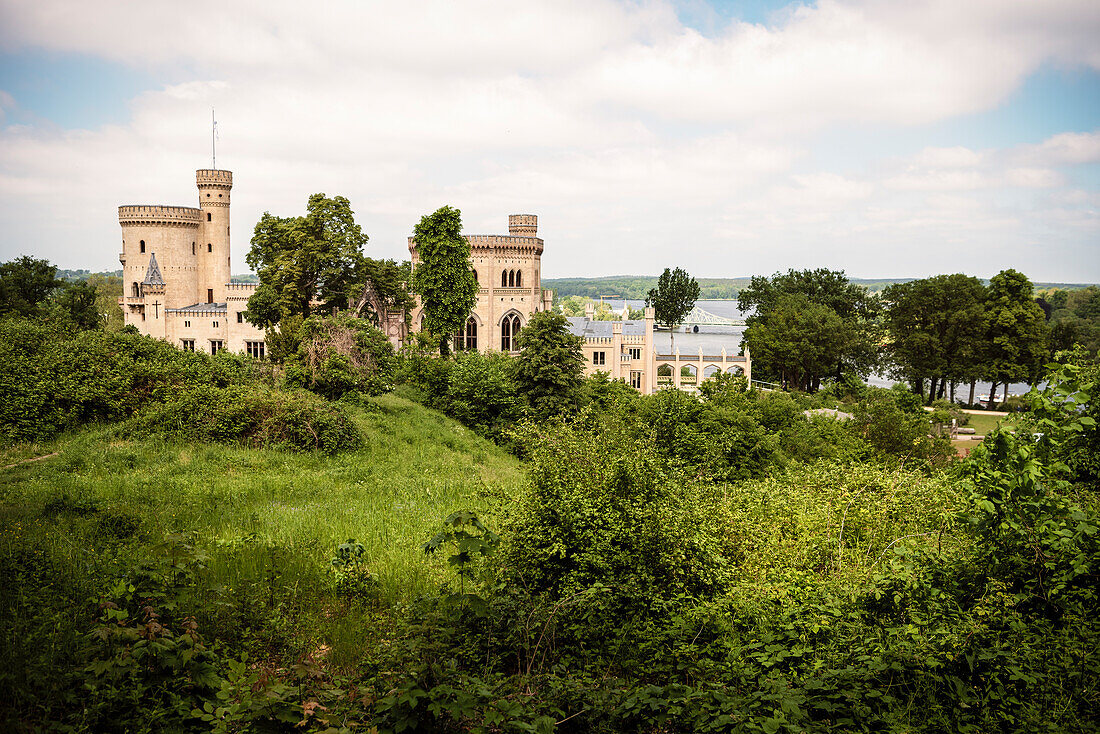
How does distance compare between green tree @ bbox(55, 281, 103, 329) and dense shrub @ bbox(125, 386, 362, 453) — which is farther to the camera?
green tree @ bbox(55, 281, 103, 329)

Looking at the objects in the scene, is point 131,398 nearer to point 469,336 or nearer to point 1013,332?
point 469,336

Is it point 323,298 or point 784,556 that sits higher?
point 323,298

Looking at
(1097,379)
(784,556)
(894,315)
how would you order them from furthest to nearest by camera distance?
(894,315)
(784,556)
(1097,379)

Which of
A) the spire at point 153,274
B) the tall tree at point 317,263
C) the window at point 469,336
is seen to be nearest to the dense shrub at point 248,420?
the tall tree at point 317,263

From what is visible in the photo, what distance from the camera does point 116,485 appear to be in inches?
514

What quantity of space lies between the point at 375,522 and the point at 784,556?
6.96 meters

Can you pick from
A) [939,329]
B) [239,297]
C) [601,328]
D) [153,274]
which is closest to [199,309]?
[239,297]

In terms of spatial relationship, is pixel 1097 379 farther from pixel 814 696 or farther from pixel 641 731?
pixel 641 731

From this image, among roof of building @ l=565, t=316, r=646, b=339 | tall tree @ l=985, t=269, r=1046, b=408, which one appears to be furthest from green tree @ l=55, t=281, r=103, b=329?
tall tree @ l=985, t=269, r=1046, b=408

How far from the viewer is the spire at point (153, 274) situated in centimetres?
5625

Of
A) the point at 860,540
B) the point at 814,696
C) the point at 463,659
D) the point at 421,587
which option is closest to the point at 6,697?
the point at 463,659

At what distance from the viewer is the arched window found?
167ft

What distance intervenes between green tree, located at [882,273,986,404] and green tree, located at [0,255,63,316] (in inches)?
2461

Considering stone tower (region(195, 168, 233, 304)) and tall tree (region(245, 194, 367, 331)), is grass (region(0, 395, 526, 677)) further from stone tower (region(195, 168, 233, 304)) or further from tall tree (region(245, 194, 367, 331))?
stone tower (region(195, 168, 233, 304))
